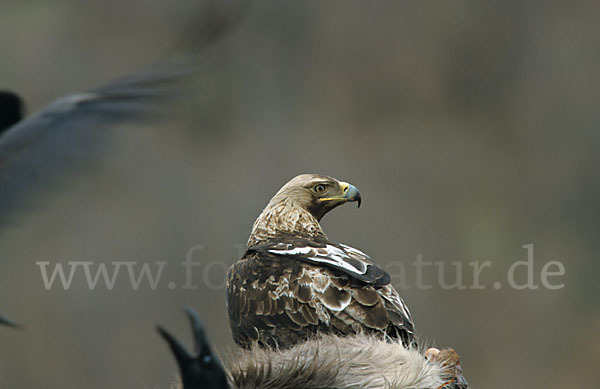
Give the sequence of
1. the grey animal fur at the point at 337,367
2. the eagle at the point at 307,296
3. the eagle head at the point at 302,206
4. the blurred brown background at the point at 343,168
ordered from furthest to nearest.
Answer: the blurred brown background at the point at 343,168, the eagle head at the point at 302,206, the eagle at the point at 307,296, the grey animal fur at the point at 337,367

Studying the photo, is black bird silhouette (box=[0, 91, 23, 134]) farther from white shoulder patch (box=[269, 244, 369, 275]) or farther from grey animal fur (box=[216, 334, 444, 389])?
grey animal fur (box=[216, 334, 444, 389])

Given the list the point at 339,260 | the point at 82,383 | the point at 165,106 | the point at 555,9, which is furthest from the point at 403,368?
the point at 555,9

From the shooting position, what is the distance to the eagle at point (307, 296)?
1552 millimetres

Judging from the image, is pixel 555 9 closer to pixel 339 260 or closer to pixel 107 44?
pixel 107 44

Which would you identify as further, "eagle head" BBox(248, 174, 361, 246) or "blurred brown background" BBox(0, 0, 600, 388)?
"blurred brown background" BBox(0, 0, 600, 388)

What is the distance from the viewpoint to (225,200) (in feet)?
13.5

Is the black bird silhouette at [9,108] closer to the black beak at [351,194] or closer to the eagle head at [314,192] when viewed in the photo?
the eagle head at [314,192]

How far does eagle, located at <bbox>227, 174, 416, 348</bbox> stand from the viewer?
155 centimetres

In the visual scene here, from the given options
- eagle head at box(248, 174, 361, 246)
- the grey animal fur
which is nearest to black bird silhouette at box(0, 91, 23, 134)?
eagle head at box(248, 174, 361, 246)

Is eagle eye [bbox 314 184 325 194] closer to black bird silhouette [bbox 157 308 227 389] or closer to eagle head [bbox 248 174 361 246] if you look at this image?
eagle head [bbox 248 174 361 246]

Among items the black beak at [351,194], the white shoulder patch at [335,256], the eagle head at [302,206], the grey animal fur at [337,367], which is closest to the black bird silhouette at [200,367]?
the grey animal fur at [337,367]

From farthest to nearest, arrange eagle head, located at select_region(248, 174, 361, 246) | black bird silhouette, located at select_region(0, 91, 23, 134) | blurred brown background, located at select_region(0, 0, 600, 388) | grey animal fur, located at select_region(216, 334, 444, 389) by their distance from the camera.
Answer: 1. blurred brown background, located at select_region(0, 0, 600, 388)
2. black bird silhouette, located at select_region(0, 91, 23, 134)
3. eagle head, located at select_region(248, 174, 361, 246)
4. grey animal fur, located at select_region(216, 334, 444, 389)

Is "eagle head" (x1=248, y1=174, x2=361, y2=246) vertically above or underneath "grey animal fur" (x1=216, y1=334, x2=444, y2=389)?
above

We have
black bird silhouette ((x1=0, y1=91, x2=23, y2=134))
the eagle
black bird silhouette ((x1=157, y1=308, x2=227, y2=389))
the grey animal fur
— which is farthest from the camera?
black bird silhouette ((x1=0, y1=91, x2=23, y2=134))
